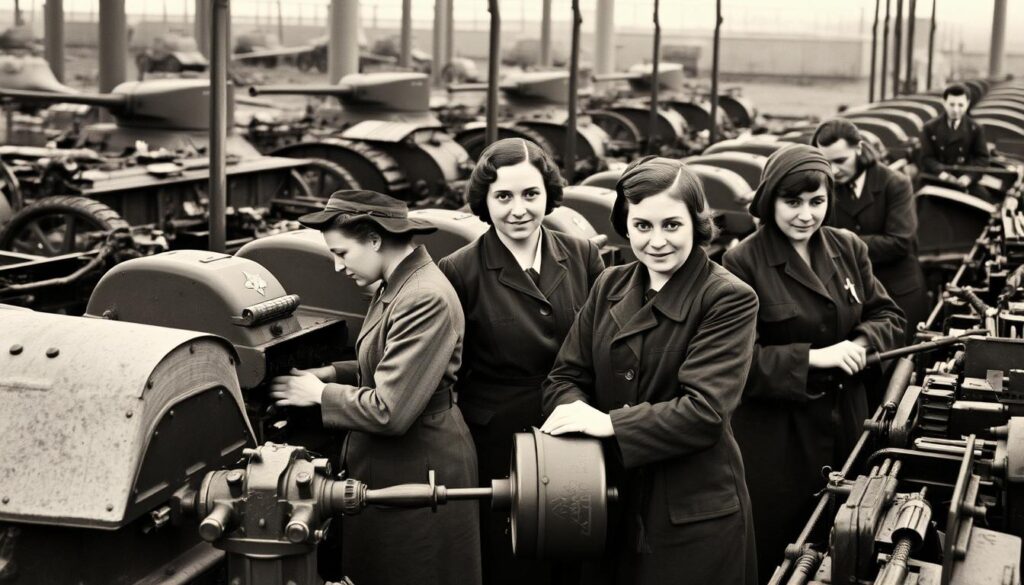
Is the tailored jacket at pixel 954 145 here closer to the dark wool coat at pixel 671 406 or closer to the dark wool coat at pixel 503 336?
the dark wool coat at pixel 503 336

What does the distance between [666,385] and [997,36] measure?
30.7 metres

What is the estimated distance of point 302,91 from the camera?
16266 mm

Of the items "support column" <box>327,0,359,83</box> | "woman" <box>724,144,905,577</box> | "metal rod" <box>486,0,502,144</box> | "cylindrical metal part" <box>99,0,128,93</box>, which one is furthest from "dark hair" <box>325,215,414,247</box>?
"support column" <box>327,0,359,83</box>

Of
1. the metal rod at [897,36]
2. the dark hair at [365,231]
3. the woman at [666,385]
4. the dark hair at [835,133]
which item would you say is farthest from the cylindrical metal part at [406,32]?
the woman at [666,385]

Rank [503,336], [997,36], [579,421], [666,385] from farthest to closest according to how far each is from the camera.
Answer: [997,36] → [503,336] → [666,385] → [579,421]

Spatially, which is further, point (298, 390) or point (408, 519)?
point (298, 390)

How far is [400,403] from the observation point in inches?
137

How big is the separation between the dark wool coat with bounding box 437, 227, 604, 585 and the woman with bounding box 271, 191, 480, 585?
1.31 feet

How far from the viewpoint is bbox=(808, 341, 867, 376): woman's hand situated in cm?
426

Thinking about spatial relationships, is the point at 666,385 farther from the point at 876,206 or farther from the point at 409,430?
the point at 876,206

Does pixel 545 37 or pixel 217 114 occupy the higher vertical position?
pixel 545 37

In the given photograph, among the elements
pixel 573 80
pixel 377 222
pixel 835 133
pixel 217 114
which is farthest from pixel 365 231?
pixel 573 80

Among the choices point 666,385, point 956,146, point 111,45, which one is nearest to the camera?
point 666,385

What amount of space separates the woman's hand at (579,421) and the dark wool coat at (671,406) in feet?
0.13
